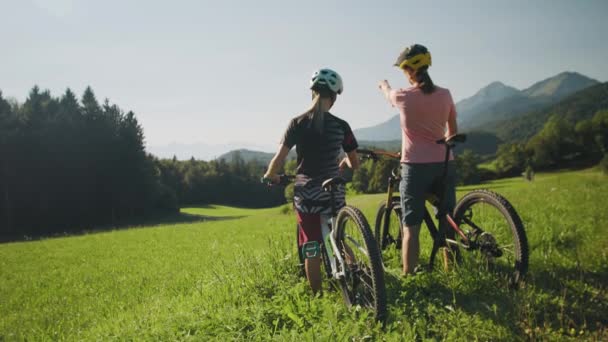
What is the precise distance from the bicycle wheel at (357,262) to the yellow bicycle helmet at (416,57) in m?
1.90

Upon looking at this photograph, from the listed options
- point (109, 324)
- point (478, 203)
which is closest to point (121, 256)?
point (109, 324)

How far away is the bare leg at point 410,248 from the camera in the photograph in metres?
4.51

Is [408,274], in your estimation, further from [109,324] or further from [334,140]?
[109,324]

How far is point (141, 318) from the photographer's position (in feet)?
16.6

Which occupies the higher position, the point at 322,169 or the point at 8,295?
the point at 322,169

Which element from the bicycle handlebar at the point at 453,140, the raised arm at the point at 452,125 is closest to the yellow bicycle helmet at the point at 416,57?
the raised arm at the point at 452,125

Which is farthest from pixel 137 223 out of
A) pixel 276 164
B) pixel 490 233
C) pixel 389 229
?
pixel 490 233

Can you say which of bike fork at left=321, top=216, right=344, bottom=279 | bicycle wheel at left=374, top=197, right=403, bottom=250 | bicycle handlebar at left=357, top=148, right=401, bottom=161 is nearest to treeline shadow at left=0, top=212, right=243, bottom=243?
bicycle wheel at left=374, top=197, right=403, bottom=250

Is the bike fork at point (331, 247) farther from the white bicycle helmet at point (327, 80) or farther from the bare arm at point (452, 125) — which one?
the bare arm at point (452, 125)

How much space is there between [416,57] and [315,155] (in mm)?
1702

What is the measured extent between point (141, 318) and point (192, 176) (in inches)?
4414

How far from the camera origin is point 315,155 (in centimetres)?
435

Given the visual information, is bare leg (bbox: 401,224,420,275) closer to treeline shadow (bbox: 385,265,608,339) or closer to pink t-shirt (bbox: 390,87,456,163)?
treeline shadow (bbox: 385,265,608,339)

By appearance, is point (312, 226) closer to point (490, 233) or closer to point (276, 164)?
point (276, 164)
